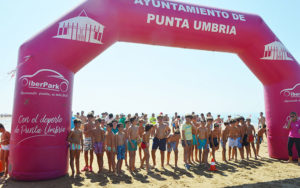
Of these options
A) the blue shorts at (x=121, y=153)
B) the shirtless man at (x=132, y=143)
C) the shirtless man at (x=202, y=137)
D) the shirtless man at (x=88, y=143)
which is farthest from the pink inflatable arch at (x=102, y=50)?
the shirtless man at (x=202, y=137)

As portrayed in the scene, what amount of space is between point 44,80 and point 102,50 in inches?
75.2

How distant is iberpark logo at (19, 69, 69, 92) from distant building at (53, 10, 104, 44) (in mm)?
1068

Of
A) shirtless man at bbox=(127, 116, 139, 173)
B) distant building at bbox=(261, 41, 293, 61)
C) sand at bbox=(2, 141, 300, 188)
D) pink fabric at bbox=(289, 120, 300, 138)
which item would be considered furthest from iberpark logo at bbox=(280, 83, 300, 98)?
shirtless man at bbox=(127, 116, 139, 173)

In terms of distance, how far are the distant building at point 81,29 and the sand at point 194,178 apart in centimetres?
394

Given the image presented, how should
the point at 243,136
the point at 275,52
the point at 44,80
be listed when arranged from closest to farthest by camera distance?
the point at 44,80, the point at 275,52, the point at 243,136

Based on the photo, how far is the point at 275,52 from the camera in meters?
7.62

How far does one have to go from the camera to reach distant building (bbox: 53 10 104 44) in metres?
5.56

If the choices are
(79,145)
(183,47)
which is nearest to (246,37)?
(183,47)

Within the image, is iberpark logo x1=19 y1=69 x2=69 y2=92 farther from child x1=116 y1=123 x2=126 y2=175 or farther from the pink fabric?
the pink fabric

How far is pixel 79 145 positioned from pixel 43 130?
3.74 ft

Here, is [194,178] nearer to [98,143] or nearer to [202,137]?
[202,137]

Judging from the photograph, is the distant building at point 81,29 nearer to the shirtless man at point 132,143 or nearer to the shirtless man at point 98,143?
the shirtless man at point 98,143

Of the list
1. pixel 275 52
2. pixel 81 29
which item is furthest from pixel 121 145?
pixel 275 52

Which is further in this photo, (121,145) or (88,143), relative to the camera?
(88,143)
